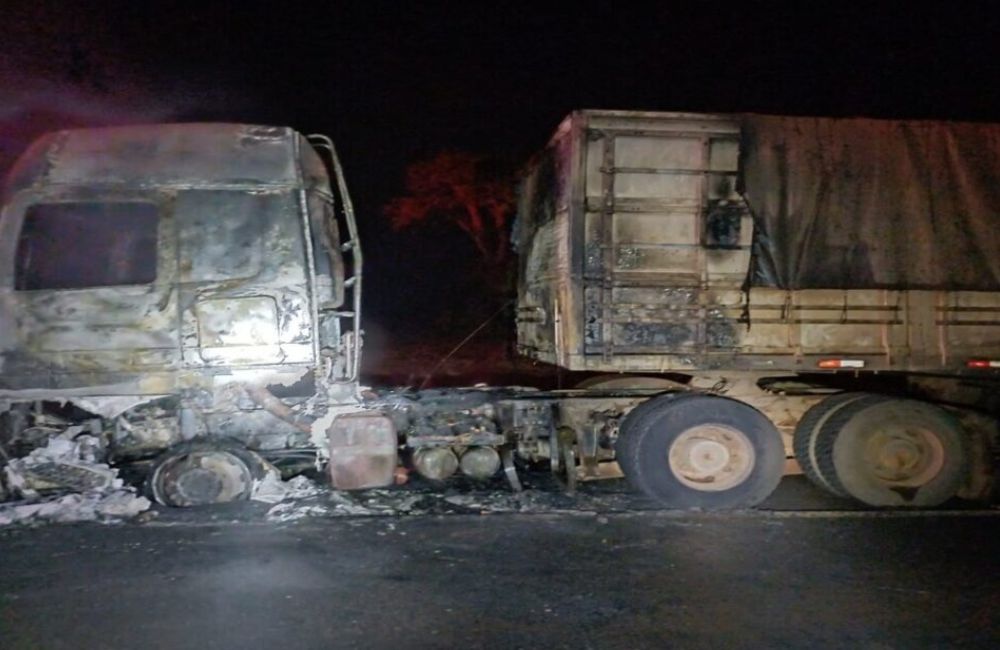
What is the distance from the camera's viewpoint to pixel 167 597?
16.6 feet

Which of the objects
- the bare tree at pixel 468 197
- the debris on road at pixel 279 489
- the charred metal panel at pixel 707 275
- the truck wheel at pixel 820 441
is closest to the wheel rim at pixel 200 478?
the debris on road at pixel 279 489

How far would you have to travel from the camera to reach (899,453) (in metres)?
7.04

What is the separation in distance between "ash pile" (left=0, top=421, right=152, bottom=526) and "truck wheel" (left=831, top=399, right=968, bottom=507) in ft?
19.7

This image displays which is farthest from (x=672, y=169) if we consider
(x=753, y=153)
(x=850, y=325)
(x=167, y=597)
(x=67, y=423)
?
(x=67, y=423)

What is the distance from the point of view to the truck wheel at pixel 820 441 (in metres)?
7.04

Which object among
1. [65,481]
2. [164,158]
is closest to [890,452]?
[164,158]

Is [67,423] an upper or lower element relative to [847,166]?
lower

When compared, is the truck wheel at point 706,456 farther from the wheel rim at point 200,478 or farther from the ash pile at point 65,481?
the ash pile at point 65,481

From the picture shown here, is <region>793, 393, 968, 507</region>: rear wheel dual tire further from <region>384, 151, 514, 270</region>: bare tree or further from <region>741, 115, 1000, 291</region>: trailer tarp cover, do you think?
<region>384, 151, 514, 270</region>: bare tree

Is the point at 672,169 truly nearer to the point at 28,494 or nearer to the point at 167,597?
the point at 167,597

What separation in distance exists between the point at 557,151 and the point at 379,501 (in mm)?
3513

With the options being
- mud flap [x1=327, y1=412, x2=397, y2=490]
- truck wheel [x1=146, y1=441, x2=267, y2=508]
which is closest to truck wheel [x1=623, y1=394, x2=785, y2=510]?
mud flap [x1=327, y1=412, x2=397, y2=490]

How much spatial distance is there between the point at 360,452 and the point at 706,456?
2.99m

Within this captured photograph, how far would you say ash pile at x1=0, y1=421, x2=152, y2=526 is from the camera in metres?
6.50
